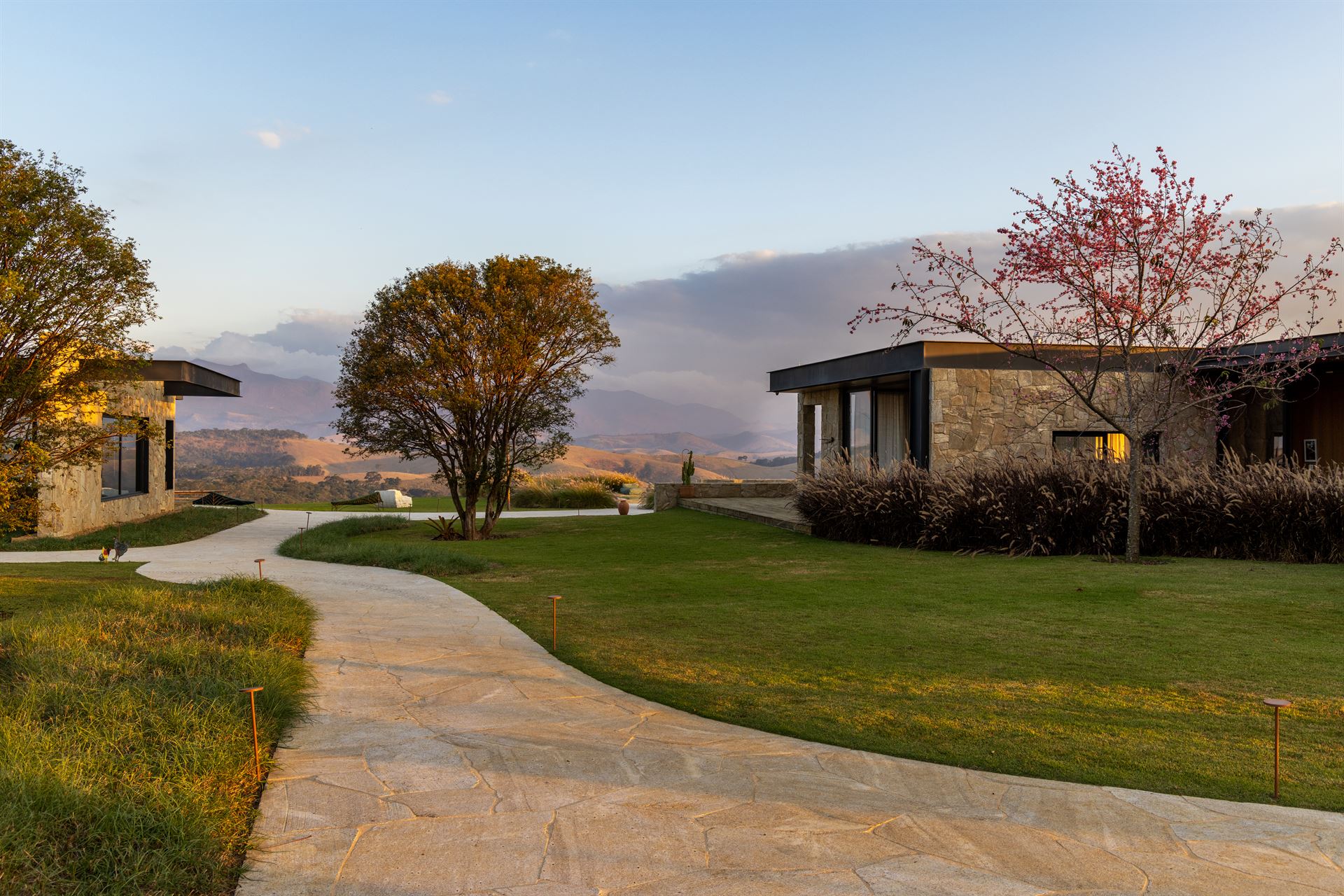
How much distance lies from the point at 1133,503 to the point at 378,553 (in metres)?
9.44

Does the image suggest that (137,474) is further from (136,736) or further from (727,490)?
(136,736)

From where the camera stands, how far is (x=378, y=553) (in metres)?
11.2

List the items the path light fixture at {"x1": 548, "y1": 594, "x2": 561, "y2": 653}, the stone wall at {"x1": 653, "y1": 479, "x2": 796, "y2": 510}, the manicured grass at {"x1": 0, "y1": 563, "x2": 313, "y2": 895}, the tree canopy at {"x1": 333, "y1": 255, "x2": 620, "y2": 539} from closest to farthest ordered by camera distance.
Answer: the manicured grass at {"x1": 0, "y1": 563, "x2": 313, "y2": 895} < the path light fixture at {"x1": 548, "y1": 594, "x2": 561, "y2": 653} < the tree canopy at {"x1": 333, "y1": 255, "x2": 620, "y2": 539} < the stone wall at {"x1": 653, "y1": 479, "x2": 796, "y2": 510}

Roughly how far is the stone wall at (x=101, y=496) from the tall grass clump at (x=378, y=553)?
8.14 feet

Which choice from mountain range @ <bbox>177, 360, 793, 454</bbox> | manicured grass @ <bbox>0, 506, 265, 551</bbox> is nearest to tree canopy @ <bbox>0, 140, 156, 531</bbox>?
manicured grass @ <bbox>0, 506, 265, 551</bbox>

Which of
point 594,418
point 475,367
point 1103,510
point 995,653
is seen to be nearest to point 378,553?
point 475,367

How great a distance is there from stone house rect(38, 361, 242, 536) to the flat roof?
14mm

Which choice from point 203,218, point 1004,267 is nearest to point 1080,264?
point 1004,267

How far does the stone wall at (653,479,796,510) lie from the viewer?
20531 millimetres

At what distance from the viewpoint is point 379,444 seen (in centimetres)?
1495

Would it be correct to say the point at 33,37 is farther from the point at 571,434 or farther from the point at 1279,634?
the point at 1279,634

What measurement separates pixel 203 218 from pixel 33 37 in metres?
8.69

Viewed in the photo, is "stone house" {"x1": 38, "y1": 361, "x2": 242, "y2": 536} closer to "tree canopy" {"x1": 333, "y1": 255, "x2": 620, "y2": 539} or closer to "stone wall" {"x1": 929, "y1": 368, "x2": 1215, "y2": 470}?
"tree canopy" {"x1": 333, "y1": 255, "x2": 620, "y2": 539}

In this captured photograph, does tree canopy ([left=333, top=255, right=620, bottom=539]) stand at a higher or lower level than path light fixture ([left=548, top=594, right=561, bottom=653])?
higher
